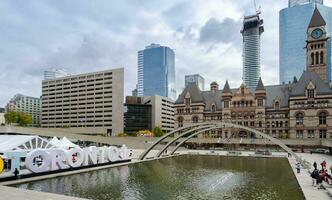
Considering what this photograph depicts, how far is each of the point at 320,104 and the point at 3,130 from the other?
8595 cm

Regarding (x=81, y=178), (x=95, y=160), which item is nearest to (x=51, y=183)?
(x=81, y=178)

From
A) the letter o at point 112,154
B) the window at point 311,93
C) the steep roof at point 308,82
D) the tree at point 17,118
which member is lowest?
the letter o at point 112,154

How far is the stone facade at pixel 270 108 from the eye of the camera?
291ft

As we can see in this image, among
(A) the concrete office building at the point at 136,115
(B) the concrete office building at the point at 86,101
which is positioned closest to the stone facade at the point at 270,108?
(B) the concrete office building at the point at 86,101

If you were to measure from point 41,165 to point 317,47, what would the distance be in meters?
107

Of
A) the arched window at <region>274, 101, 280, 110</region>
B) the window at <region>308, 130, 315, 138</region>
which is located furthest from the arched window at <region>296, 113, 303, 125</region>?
the arched window at <region>274, 101, 280, 110</region>

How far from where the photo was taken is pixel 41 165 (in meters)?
34.4

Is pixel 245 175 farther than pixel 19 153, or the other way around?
pixel 245 175

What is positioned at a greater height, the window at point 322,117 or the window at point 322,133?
the window at point 322,117

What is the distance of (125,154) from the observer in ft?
166

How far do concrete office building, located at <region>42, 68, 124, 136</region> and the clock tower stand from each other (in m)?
85.6

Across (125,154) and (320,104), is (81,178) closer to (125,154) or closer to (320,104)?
(125,154)

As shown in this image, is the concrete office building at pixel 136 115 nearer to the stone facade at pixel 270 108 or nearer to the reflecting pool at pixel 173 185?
the stone facade at pixel 270 108

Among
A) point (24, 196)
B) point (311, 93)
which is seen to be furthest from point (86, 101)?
point (24, 196)
